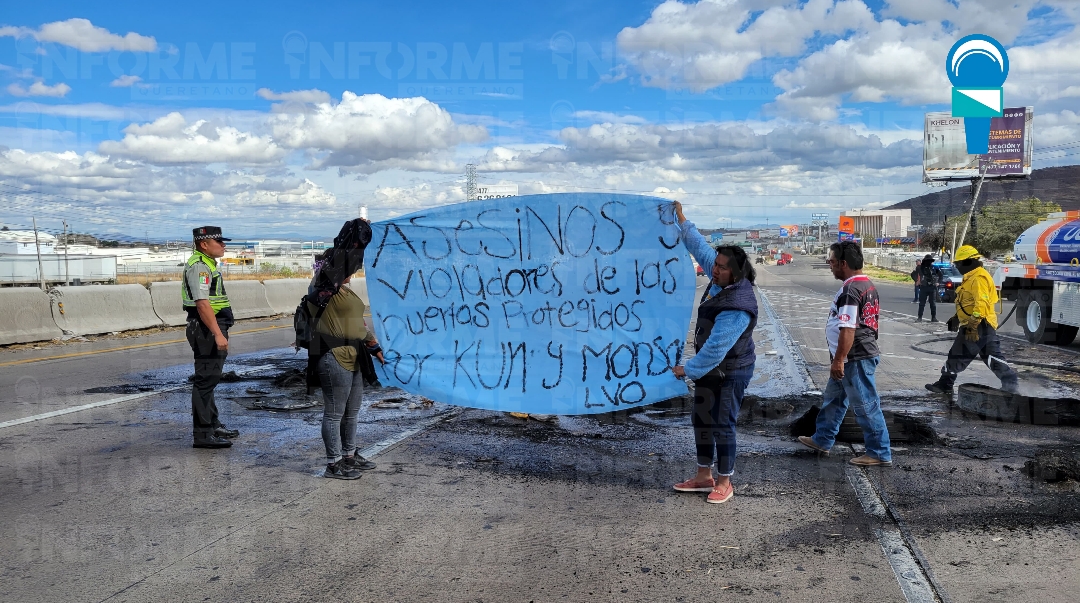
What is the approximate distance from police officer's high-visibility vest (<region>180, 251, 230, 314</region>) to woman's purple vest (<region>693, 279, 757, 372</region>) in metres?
3.90

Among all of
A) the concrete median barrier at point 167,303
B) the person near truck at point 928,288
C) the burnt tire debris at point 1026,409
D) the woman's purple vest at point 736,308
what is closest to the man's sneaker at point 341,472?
the woman's purple vest at point 736,308

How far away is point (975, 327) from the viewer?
334 inches

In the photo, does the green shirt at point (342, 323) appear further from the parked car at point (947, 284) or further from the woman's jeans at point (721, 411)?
the parked car at point (947, 284)

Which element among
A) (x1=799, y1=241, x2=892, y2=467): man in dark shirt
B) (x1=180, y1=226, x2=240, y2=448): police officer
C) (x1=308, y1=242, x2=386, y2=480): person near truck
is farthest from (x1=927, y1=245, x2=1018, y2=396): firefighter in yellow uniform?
(x1=180, y1=226, x2=240, y2=448): police officer

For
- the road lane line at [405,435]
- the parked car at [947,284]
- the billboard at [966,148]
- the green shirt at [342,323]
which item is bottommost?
the parked car at [947,284]

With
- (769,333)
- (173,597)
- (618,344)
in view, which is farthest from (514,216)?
(769,333)

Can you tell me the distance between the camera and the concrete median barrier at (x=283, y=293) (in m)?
21.2

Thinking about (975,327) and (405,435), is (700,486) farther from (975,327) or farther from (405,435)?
(975,327)

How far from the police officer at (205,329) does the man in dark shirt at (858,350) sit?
16.1ft

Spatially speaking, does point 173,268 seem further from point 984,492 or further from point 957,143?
point 984,492

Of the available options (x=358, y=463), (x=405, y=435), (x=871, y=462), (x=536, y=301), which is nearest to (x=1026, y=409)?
(x=871, y=462)

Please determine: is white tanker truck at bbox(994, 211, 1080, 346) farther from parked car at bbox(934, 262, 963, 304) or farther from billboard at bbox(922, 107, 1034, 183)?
billboard at bbox(922, 107, 1034, 183)

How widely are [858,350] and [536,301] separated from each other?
8.00ft

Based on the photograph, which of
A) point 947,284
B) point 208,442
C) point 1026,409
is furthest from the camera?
point 947,284
